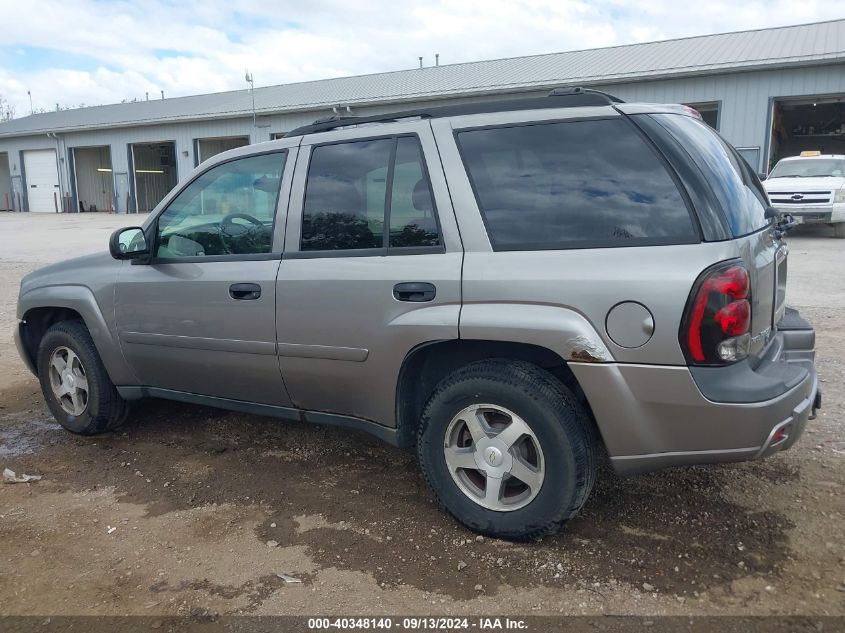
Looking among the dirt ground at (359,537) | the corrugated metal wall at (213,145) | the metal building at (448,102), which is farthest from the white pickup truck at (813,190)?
the corrugated metal wall at (213,145)

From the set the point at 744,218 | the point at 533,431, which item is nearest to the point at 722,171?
the point at 744,218

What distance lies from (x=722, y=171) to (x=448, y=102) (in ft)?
64.6

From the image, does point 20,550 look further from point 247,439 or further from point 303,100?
point 303,100

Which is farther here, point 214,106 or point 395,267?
point 214,106

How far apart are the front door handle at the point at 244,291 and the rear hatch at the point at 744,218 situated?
205 centimetres

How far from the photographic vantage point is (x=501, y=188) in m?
2.95

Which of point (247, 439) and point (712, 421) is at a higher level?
point (712, 421)

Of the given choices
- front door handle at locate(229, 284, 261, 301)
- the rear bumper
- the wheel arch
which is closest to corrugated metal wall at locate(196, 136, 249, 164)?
front door handle at locate(229, 284, 261, 301)

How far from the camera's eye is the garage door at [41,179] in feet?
117

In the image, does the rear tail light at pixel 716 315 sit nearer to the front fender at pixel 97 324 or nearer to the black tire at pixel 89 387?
the front fender at pixel 97 324

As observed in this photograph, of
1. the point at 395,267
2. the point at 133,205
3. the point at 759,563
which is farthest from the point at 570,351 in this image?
the point at 133,205

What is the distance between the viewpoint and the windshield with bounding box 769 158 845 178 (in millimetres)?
15461

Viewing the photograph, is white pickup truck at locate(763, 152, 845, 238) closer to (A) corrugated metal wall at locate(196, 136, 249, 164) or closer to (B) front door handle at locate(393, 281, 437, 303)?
(B) front door handle at locate(393, 281, 437, 303)

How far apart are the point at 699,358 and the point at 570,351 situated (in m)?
0.47
